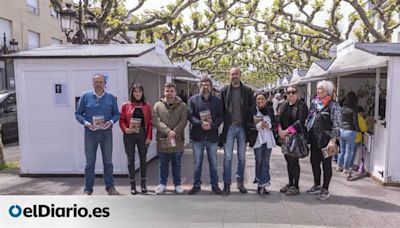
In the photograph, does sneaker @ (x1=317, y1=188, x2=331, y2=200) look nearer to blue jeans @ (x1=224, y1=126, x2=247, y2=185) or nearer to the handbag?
the handbag

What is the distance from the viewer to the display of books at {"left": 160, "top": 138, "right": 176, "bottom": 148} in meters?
6.29

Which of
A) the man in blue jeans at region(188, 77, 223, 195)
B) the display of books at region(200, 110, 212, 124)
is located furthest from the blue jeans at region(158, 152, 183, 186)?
the display of books at region(200, 110, 212, 124)

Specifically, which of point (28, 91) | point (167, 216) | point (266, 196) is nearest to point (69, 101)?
point (28, 91)

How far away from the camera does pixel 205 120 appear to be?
6.21 m

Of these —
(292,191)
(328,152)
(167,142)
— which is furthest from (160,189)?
(328,152)

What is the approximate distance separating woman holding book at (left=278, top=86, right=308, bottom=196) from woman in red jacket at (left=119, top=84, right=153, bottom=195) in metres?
2.07

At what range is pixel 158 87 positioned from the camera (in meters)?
11.4

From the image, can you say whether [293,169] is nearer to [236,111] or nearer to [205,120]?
[236,111]

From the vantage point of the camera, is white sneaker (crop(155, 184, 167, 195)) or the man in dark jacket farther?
white sneaker (crop(155, 184, 167, 195))

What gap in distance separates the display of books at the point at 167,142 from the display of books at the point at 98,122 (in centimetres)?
92

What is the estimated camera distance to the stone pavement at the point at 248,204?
5.23 metres

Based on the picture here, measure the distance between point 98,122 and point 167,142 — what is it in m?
1.07

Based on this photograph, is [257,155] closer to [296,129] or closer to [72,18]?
[296,129]

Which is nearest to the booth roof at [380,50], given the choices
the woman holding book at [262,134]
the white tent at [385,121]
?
the white tent at [385,121]
